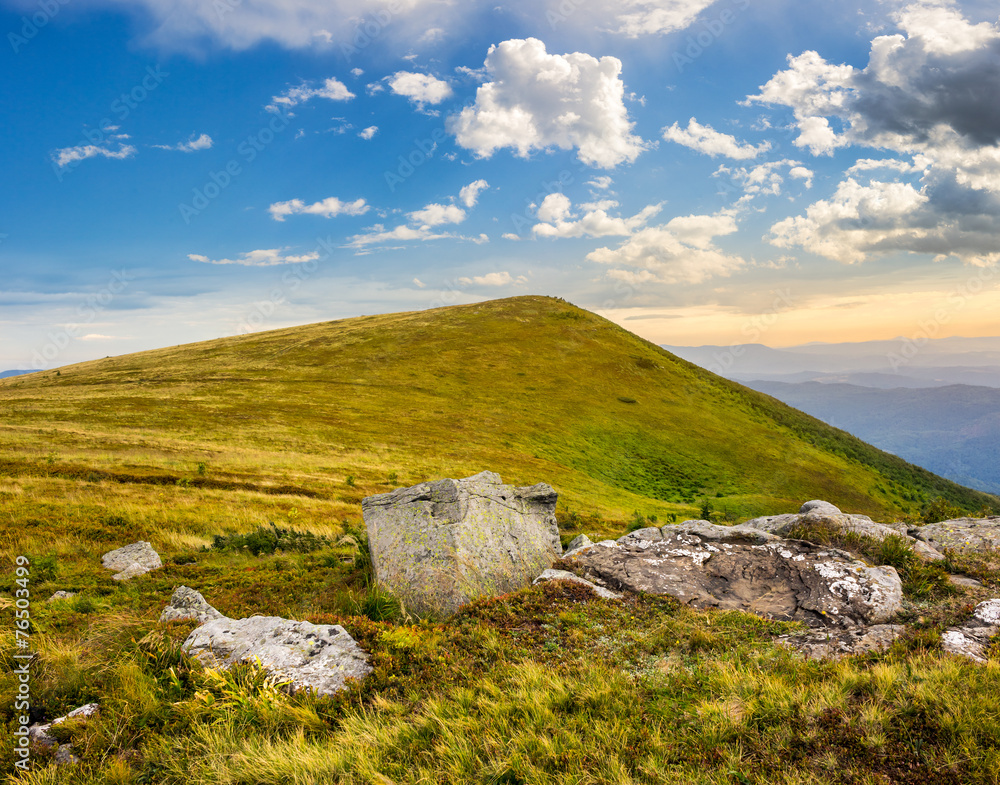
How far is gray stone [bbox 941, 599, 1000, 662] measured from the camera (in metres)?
6.29

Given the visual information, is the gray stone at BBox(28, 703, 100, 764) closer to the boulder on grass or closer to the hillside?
the boulder on grass

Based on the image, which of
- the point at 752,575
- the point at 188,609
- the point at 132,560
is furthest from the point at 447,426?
the point at 188,609

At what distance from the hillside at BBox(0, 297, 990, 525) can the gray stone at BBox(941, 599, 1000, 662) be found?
2094cm

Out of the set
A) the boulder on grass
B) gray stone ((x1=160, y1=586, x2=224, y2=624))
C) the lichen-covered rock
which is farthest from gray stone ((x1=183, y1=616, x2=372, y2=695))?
the lichen-covered rock

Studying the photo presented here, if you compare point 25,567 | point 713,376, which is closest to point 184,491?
point 25,567

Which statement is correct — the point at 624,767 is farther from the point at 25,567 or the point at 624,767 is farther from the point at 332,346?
the point at 332,346

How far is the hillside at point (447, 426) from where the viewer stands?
97.4 feet

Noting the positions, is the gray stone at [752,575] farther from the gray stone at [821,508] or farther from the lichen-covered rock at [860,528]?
the gray stone at [821,508]

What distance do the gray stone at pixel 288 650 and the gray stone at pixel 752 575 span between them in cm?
573

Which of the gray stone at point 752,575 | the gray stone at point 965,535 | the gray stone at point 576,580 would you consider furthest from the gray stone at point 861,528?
the gray stone at point 576,580

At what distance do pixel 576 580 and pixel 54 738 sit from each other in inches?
333

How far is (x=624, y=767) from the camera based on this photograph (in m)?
4.43

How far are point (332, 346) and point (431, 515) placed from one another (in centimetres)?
8580

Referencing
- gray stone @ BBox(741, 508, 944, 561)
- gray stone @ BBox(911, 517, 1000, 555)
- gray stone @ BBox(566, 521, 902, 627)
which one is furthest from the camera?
gray stone @ BBox(911, 517, 1000, 555)
